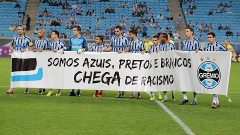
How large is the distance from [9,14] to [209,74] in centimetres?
Answer: 3499

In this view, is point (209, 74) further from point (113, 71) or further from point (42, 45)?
point (42, 45)

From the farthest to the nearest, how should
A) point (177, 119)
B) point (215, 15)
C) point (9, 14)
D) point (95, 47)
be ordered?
point (215, 15), point (9, 14), point (95, 47), point (177, 119)

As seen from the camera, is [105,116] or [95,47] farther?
[95,47]

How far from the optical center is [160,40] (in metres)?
14.4

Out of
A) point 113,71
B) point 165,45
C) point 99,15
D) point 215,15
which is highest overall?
point 215,15

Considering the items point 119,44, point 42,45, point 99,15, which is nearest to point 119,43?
point 119,44

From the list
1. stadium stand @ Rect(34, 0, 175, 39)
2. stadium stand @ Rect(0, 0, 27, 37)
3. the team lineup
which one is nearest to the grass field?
the team lineup

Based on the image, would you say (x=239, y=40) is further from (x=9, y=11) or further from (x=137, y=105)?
(x=137, y=105)

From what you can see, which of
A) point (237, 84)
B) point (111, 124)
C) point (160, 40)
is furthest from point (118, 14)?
point (111, 124)

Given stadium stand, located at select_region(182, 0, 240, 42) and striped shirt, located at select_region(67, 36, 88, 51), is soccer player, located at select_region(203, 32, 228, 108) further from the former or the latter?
stadium stand, located at select_region(182, 0, 240, 42)

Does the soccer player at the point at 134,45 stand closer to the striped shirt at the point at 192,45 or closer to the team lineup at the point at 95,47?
the team lineup at the point at 95,47

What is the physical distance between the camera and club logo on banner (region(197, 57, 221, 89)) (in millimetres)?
12977

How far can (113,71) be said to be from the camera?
47.1 feet

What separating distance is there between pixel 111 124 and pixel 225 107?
170 inches
